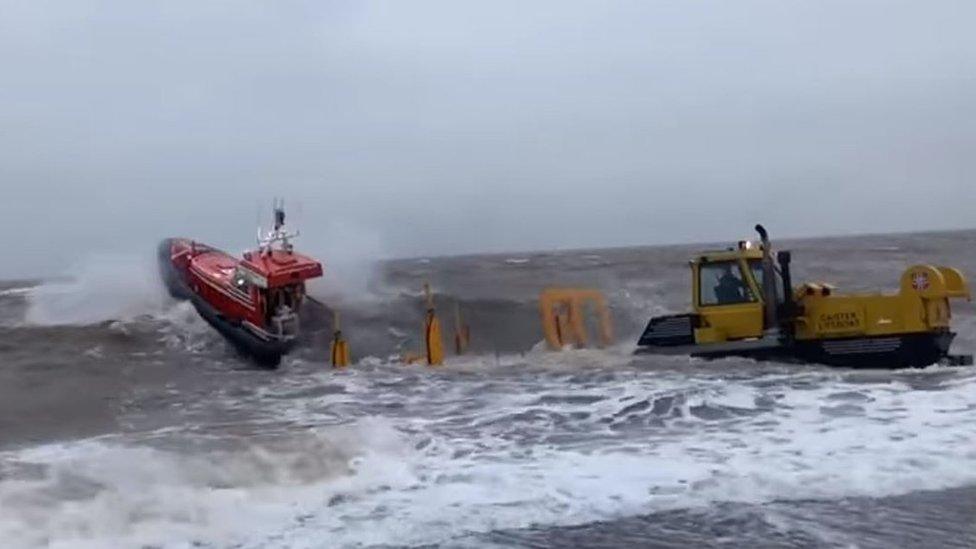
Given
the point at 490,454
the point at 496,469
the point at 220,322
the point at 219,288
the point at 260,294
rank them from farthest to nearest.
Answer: the point at 219,288, the point at 220,322, the point at 260,294, the point at 490,454, the point at 496,469

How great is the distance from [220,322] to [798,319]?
30.2 ft

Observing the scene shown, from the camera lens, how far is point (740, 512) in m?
7.57

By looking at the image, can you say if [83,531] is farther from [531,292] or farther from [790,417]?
[531,292]

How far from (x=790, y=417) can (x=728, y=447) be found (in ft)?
5.56

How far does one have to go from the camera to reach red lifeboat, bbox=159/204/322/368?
18.4 m

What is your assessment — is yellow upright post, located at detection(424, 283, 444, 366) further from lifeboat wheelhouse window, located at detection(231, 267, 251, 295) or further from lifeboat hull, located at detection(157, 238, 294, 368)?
lifeboat wheelhouse window, located at detection(231, 267, 251, 295)

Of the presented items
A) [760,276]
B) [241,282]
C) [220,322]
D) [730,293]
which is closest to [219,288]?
[220,322]

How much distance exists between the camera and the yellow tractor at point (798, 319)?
1483 centimetres

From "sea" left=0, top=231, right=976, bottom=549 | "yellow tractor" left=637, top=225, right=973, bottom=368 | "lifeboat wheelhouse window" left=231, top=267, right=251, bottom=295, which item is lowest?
"sea" left=0, top=231, right=976, bottom=549

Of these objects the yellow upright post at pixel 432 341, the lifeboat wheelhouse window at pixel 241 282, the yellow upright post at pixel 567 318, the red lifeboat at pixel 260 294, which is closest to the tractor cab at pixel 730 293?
the yellow upright post at pixel 567 318

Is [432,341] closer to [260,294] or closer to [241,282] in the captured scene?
[260,294]

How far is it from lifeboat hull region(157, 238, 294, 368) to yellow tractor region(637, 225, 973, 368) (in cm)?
544

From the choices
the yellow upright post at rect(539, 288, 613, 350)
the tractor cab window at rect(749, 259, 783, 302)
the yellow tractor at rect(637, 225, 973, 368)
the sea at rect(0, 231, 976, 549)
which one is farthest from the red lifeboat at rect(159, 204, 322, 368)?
the tractor cab window at rect(749, 259, 783, 302)

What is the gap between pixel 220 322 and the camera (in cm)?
1975
